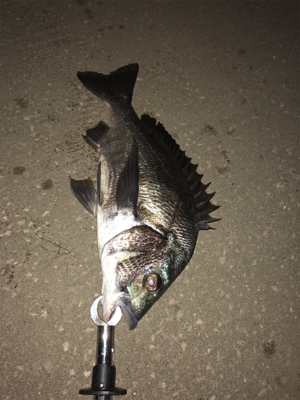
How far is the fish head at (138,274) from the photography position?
5.17ft

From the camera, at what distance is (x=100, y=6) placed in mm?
2811

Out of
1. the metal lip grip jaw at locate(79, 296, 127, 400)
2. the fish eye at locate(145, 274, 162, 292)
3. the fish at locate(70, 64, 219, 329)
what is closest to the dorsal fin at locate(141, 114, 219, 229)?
the fish at locate(70, 64, 219, 329)

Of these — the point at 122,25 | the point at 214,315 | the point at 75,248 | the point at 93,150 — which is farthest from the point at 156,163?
the point at 122,25

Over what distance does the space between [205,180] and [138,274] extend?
3.97 ft

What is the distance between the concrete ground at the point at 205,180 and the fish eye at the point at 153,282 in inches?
21.9

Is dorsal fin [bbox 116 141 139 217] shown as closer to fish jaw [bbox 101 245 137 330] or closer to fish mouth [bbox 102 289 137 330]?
fish jaw [bbox 101 245 137 330]

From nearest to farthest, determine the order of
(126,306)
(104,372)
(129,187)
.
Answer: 1. (104,372)
2. (126,306)
3. (129,187)

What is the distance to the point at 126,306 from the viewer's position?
1.55 meters

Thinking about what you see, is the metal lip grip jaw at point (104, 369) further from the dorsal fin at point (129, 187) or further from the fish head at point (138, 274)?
the dorsal fin at point (129, 187)

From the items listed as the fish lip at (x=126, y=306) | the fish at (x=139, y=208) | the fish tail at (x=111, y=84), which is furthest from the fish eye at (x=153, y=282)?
the fish tail at (x=111, y=84)

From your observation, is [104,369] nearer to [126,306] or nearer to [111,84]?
[126,306]

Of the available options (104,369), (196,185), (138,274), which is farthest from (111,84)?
(104,369)

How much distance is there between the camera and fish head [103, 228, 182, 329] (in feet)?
5.17

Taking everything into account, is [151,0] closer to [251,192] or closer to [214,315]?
[251,192]
